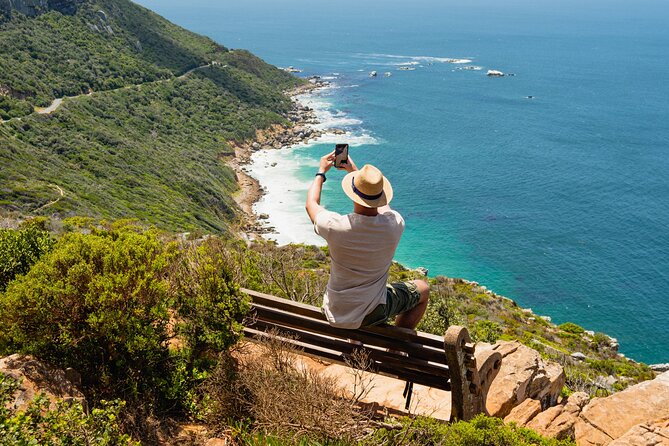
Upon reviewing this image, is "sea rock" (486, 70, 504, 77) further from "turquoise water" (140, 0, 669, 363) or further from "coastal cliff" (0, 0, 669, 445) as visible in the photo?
"coastal cliff" (0, 0, 669, 445)

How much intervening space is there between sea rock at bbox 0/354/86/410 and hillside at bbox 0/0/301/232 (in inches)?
951

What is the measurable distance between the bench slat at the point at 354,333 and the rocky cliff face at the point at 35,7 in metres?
64.3

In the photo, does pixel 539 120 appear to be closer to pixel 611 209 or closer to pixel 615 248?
pixel 611 209

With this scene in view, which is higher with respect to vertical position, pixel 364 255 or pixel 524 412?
pixel 364 255

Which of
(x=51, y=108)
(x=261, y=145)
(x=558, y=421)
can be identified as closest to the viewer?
(x=558, y=421)

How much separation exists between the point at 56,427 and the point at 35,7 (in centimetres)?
7049

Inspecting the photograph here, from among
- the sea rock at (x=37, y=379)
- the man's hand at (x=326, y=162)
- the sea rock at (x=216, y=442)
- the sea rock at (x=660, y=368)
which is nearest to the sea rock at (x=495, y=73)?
the sea rock at (x=660, y=368)

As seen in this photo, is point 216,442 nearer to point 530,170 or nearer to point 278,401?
point 278,401

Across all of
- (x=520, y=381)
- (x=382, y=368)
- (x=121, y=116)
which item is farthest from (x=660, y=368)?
(x=121, y=116)

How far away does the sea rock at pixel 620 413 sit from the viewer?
204 inches

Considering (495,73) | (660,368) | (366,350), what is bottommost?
(660,368)

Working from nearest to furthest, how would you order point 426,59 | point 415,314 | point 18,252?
point 415,314
point 18,252
point 426,59

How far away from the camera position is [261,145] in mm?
61625

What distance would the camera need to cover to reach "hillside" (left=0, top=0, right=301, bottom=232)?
111 feet
